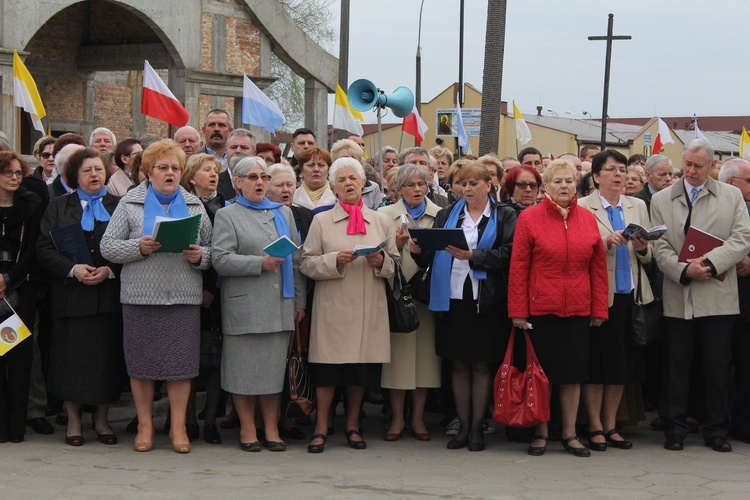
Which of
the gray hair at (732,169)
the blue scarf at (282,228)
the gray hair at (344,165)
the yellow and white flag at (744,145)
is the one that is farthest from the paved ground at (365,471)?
the yellow and white flag at (744,145)

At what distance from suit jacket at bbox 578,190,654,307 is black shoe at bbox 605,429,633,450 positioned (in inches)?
39.3

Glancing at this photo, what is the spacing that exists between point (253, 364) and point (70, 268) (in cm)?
149

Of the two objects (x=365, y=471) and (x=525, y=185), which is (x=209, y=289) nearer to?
(x=365, y=471)

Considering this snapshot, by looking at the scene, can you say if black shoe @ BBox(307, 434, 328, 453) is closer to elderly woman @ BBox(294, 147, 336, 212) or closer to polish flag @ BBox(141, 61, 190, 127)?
elderly woman @ BBox(294, 147, 336, 212)

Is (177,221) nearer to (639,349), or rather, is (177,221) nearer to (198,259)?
(198,259)

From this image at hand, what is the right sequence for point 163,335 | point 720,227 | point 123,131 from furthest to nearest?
1. point 123,131
2. point 720,227
3. point 163,335

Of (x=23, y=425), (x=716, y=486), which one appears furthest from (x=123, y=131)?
(x=716, y=486)

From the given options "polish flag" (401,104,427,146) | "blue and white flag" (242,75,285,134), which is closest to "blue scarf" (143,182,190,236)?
"blue and white flag" (242,75,285,134)

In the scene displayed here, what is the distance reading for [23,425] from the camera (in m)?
7.89

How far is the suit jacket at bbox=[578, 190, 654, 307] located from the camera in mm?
8000

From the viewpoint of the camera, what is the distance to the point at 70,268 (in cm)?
764

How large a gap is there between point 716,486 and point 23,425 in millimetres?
4946

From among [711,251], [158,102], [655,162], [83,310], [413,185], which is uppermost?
[158,102]

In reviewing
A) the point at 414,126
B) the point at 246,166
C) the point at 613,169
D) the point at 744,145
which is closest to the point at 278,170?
the point at 246,166
